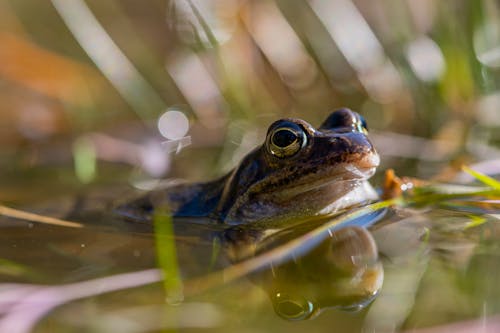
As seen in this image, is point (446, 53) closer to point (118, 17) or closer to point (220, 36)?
point (220, 36)

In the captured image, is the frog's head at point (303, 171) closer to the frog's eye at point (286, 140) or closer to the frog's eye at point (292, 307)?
the frog's eye at point (286, 140)

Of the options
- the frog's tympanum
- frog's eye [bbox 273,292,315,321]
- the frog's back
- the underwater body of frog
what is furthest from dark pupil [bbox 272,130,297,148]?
frog's eye [bbox 273,292,315,321]

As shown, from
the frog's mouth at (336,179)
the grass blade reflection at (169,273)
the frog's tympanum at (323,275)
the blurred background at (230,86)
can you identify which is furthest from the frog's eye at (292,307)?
the blurred background at (230,86)

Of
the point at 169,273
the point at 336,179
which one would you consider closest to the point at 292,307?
the point at 169,273

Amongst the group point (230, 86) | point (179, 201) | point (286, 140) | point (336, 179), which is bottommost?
point (336, 179)

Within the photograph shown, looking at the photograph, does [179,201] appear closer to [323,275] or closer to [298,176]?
[298,176]

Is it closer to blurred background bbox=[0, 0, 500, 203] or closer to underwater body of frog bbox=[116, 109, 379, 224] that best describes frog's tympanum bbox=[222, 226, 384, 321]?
underwater body of frog bbox=[116, 109, 379, 224]

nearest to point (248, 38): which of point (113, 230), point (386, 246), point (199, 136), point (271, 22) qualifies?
point (271, 22)
